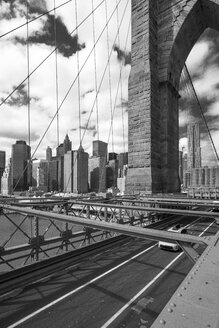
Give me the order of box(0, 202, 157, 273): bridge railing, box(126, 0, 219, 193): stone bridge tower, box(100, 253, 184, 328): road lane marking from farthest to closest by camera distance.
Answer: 1. box(126, 0, 219, 193): stone bridge tower
2. box(0, 202, 157, 273): bridge railing
3. box(100, 253, 184, 328): road lane marking

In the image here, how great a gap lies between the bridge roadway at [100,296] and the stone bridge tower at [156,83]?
916cm

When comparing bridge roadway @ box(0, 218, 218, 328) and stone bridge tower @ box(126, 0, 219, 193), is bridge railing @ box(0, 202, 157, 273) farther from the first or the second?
stone bridge tower @ box(126, 0, 219, 193)

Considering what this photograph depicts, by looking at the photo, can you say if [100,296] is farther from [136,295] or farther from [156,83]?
[156,83]

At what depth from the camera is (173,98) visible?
2139cm

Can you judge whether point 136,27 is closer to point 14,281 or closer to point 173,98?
point 173,98

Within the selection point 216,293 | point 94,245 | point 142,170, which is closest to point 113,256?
point 94,245

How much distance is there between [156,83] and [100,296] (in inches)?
695

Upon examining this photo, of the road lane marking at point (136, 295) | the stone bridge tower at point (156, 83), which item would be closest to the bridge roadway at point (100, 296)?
the road lane marking at point (136, 295)

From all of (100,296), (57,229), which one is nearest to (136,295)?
(100,296)

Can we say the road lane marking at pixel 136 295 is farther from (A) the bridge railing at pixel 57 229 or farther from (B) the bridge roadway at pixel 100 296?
(A) the bridge railing at pixel 57 229

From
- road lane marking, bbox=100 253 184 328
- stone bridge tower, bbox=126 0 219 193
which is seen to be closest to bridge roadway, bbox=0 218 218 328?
road lane marking, bbox=100 253 184 328

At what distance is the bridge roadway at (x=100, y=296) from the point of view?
5.51 metres

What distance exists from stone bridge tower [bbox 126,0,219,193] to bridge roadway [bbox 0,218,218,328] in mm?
9159

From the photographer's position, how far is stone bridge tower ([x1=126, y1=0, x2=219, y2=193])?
18406 millimetres
